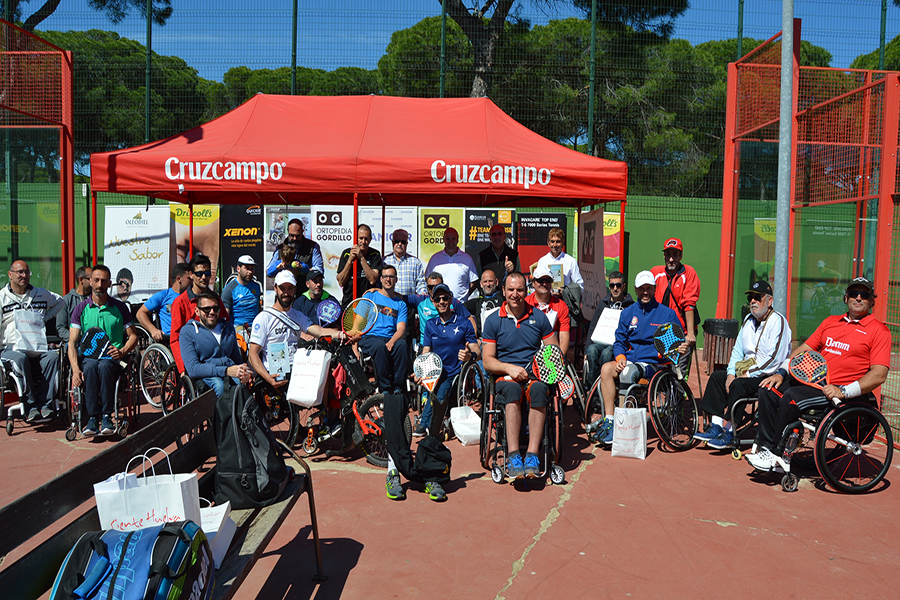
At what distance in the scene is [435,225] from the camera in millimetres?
11922

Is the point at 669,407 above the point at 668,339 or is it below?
below

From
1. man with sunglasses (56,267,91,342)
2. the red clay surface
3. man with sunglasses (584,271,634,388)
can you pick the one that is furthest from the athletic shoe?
man with sunglasses (56,267,91,342)

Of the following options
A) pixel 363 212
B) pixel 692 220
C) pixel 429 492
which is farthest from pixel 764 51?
pixel 429 492

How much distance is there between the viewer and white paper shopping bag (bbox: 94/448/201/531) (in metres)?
2.36

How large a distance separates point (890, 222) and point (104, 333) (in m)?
7.40

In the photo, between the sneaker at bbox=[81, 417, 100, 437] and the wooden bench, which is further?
the sneaker at bbox=[81, 417, 100, 437]

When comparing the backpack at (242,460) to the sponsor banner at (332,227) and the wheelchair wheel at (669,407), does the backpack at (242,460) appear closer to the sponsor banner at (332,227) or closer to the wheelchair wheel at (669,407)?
the wheelchair wheel at (669,407)

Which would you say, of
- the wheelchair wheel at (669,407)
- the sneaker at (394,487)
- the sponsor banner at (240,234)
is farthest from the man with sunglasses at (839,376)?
the sponsor banner at (240,234)

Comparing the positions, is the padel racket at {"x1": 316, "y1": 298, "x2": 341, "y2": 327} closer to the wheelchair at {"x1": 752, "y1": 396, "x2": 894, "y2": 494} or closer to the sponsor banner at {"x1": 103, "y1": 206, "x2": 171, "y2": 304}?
the wheelchair at {"x1": 752, "y1": 396, "x2": 894, "y2": 494}

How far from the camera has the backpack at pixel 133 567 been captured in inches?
80.4

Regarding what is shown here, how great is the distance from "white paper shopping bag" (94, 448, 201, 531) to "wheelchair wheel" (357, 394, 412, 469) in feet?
9.66

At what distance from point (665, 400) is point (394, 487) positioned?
2707 millimetres

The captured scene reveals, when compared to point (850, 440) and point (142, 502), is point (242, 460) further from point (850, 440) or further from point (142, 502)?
point (850, 440)

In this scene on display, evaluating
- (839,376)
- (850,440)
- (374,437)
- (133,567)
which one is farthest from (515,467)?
(133,567)
